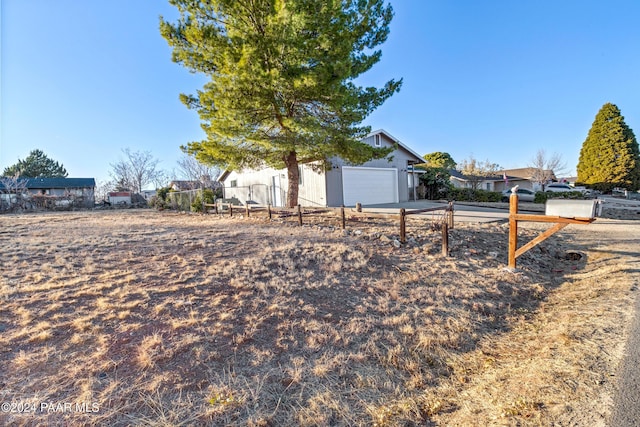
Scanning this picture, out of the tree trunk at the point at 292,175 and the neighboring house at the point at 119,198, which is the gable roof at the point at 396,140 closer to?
the tree trunk at the point at 292,175

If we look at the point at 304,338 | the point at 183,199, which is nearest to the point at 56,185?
the point at 183,199

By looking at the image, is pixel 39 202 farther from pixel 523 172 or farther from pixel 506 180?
pixel 523 172

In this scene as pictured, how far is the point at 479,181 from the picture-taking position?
99.6ft

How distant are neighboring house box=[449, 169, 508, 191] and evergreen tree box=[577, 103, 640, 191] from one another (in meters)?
8.85

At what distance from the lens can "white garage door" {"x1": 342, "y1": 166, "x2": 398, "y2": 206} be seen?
15.5 m

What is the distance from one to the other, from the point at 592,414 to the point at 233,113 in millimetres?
9461

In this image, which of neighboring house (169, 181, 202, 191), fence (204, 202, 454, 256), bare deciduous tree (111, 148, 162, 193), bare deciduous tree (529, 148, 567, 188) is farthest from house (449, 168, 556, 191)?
bare deciduous tree (111, 148, 162, 193)

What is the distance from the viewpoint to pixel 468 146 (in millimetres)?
33562

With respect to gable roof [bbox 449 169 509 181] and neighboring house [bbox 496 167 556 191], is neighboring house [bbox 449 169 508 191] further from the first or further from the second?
neighboring house [bbox 496 167 556 191]

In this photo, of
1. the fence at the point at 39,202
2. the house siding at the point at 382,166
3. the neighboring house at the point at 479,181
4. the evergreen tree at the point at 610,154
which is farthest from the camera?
the neighboring house at the point at 479,181

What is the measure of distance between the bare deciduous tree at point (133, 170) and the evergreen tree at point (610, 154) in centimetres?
5665

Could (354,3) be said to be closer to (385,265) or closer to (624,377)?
(385,265)

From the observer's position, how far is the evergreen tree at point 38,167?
143ft

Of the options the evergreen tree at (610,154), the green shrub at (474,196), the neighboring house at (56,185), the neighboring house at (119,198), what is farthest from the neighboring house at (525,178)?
the neighboring house at (56,185)
